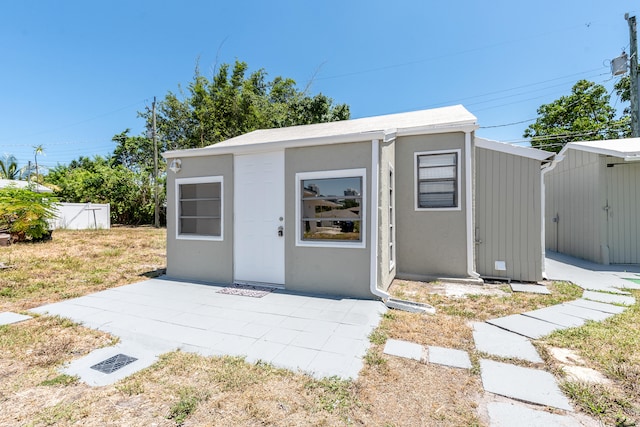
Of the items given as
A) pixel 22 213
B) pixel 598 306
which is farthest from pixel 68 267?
pixel 598 306

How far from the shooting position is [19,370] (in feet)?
8.13

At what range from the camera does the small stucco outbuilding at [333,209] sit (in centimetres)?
459

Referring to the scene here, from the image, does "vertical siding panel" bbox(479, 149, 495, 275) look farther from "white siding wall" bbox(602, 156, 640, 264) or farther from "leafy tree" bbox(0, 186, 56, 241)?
"leafy tree" bbox(0, 186, 56, 241)

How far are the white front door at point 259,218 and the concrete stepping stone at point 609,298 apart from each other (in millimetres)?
5041

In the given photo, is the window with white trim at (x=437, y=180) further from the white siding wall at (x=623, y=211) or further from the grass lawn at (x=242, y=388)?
the white siding wall at (x=623, y=211)

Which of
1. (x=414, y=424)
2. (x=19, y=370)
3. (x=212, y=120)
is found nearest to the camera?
(x=414, y=424)

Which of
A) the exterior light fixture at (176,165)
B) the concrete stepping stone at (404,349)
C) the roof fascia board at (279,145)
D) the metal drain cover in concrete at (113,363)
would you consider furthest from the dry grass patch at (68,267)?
the concrete stepping stone at (404,349)

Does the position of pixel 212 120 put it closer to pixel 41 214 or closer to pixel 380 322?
pixel 41 214

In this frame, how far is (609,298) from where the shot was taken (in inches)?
177

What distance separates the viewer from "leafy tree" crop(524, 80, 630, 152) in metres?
16.7

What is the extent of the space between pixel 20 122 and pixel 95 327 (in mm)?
33947

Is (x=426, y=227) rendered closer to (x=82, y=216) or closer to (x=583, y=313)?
(x=583, y=313)

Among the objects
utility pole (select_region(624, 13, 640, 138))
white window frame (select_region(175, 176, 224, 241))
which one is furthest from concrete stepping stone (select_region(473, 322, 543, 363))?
utility pole (select_region(624, 13, 640, 138))

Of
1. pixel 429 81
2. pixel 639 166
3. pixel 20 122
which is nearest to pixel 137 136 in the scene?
pixel 20 122
